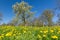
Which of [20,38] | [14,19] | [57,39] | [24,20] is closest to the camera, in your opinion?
[20,38]

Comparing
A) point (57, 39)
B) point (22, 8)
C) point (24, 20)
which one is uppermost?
point (22, 8)

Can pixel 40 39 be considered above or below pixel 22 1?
below

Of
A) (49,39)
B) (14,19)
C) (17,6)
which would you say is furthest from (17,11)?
(49,39)

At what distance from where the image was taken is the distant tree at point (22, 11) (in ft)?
177

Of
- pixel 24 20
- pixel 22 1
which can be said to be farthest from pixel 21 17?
pixel 22 1

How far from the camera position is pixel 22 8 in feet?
177

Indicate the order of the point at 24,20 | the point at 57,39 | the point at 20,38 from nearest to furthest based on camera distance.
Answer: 1. the point at 20,38
2. the point at 57,39
3. the point at 24,20

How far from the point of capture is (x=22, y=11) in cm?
5394

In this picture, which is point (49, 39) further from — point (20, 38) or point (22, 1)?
point (22, 1)

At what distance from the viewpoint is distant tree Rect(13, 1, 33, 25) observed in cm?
5381

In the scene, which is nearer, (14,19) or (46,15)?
(46,15)

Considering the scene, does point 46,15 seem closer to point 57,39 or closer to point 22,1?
point 22,1

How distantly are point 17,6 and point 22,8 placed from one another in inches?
81.3

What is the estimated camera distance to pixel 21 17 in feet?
177
